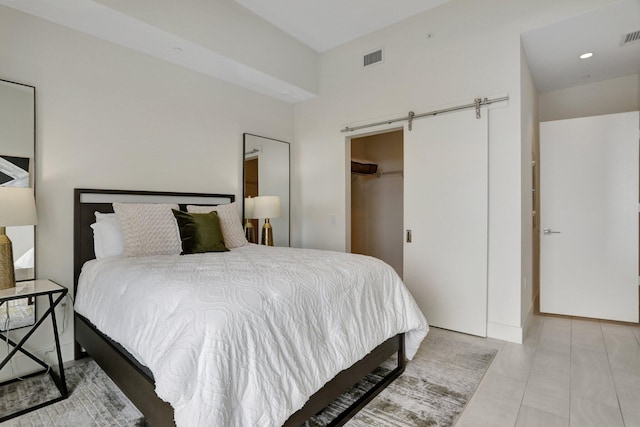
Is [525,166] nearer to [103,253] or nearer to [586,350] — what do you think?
[586,350]

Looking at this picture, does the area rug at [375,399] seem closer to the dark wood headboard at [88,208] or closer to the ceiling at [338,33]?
the dark wood headboard at [88,208]

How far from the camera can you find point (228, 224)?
3.24 metres

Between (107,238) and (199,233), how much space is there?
68cm

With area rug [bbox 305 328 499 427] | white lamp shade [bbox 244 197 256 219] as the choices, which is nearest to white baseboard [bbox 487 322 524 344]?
area rug [bbox 305 328 499 427]

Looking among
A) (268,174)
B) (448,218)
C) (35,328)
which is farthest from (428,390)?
(268,174)

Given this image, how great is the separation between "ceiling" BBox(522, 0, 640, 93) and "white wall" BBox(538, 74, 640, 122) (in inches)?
4.8

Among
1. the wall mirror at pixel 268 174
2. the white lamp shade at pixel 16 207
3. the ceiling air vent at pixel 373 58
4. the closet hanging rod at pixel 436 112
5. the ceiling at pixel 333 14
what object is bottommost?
the white lamp shade at pixel 16 207

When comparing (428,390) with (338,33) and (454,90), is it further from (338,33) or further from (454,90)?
(338,33)

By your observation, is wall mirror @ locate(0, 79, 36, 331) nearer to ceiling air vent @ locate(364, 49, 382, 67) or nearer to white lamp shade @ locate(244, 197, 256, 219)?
white lamp shade @ locate(244, 197, 256, 219)

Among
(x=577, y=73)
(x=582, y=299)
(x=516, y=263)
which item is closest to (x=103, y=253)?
(x=516, y=263)

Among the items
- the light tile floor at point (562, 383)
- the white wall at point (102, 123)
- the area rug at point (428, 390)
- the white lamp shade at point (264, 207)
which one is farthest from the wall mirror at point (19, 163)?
the light tile floor at point (562, 383)

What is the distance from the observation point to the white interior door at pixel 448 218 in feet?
10.2

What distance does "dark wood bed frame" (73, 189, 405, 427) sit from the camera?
1.54 meters

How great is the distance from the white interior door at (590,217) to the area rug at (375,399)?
5.90ft
